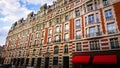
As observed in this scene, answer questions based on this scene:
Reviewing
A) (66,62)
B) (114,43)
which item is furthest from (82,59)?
(114,43)

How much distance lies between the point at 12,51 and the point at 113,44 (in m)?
40.9

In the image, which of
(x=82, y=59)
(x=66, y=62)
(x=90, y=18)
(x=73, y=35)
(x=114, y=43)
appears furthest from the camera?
(x=73, y=35)

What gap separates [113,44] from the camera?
18.9 metres

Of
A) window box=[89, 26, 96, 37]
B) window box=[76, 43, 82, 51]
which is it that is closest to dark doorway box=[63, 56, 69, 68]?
window box=[76, 43, 82, 51]

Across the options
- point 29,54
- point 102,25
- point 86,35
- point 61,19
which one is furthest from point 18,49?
point 102,25

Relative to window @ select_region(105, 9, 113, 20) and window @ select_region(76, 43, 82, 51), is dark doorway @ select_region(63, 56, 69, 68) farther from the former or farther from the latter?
window @ select_region(105, 9, 113, 20)

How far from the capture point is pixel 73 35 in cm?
2530

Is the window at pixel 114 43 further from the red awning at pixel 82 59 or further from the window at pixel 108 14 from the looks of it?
the red awning at pixel 82 59

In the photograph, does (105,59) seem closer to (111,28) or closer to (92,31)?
(111,28)

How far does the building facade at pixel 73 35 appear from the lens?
19.7 meters

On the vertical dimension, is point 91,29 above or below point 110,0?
below

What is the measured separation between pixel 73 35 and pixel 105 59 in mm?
9356

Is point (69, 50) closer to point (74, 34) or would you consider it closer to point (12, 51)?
point (74, 34)

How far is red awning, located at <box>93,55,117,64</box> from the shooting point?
16928 mm
